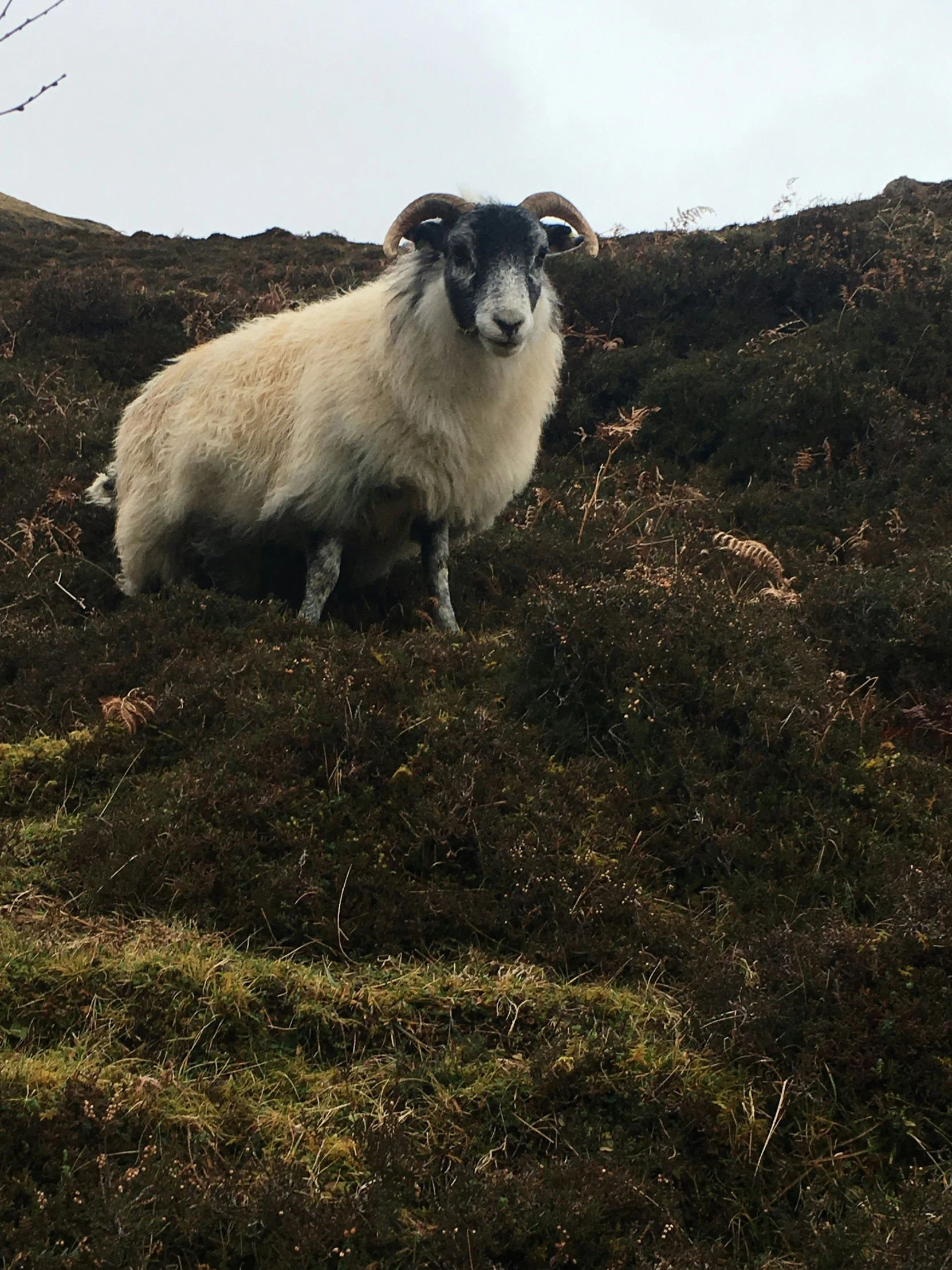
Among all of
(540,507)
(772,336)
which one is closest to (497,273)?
(540,507)

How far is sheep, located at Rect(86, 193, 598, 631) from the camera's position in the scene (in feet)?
24.8

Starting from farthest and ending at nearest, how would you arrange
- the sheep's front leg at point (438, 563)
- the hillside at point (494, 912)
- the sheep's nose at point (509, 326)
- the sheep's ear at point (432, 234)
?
the sheep's front leg at point (438, 563), the sheep's ear at point (432, 234), the sheep's nose at point (509, 326), the hillside at point (494, 912)

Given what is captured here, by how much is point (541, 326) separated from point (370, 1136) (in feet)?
19.4

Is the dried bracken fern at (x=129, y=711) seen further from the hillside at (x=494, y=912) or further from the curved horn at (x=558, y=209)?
the curved horn at (x=558, y=209)

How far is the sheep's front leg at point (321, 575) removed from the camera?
26.3 feet

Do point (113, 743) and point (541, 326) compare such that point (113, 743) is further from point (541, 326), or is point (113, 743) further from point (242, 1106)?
point (541, 326)

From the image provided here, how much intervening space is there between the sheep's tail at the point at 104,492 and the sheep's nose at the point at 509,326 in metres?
4.79

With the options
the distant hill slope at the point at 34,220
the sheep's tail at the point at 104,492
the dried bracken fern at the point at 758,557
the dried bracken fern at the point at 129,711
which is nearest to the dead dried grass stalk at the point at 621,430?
the dried bracken fern at the point at 758,557

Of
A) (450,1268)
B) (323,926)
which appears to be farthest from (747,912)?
(450,1268)

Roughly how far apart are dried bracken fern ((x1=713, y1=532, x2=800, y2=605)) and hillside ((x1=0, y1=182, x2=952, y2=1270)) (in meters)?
0.05

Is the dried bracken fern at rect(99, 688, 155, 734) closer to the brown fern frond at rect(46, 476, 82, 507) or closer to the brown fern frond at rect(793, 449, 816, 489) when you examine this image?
the brown fern frond at rect(46, 476, 82, 507)

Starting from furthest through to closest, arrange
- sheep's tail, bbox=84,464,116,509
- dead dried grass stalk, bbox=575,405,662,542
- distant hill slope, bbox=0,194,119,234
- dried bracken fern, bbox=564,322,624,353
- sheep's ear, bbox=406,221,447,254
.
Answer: distant hill slope, bbox=0,194,119,234
dried bracken fern, bbox=564,322,624,353
dead dried grass stalk, bbox=575,405,662,542
sheep's tail, bbox=84,464,116,509
sheep's ear, bbox=406,221,447,254

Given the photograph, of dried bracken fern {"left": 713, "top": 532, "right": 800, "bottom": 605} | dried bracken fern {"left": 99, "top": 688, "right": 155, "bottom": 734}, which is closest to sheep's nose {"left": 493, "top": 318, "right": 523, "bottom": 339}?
dried bracken fern {"left": 713, "top": 532, "right": 800, "bottom": 605}

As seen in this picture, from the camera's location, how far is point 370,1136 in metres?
3.65
